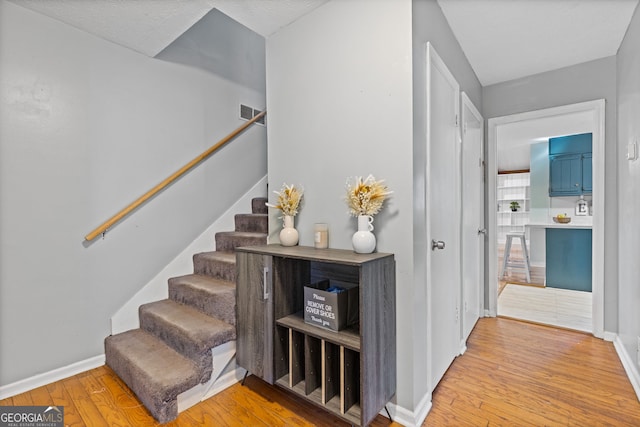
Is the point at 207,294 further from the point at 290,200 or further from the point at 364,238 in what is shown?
the point at 364,238

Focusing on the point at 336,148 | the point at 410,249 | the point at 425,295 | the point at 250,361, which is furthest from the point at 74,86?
the point at 425,295

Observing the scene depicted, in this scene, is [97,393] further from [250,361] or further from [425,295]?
[425,295]

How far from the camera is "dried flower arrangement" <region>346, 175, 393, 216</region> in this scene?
152 cm

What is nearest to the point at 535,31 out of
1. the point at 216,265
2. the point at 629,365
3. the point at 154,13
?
the point at 629,365

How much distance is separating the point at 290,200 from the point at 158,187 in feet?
4.16

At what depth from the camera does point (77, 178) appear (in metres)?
2.09

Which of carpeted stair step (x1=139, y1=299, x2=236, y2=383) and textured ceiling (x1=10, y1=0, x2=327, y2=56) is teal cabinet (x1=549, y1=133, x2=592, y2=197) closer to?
textured ceiling (x1=10, y1=0, x2=327, y2=56)

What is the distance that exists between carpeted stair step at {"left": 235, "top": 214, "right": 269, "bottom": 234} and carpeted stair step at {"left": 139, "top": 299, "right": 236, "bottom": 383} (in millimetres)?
895

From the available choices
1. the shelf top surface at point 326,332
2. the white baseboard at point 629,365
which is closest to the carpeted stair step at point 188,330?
the shelf top surface at point 326,332

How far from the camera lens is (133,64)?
237cm

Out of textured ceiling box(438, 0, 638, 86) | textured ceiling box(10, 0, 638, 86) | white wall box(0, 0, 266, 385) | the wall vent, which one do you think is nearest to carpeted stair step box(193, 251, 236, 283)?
white wall box(0, 0, 266, 385)

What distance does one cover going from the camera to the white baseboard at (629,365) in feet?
6.02

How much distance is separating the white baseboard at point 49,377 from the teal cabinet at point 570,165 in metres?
6.76

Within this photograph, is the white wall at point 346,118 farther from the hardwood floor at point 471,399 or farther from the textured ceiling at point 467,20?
the hardwood floor at point 471,399
